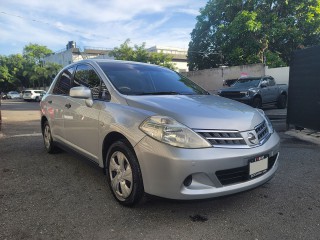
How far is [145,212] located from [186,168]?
818 millimetres

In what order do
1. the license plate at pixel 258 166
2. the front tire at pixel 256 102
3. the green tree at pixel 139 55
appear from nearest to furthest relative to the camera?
the license plate at pixel 258 166 → the front tire at pixel 256 102 → the green tree at pixel 139 55

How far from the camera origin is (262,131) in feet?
10.8

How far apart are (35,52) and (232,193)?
6261cm

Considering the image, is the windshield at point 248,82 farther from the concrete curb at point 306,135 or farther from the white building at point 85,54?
the white building at point 85,54

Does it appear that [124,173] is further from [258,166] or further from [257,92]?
[257,92]

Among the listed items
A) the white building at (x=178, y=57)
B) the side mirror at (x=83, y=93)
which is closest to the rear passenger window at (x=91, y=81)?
the side mirror at (x=83, y=93)

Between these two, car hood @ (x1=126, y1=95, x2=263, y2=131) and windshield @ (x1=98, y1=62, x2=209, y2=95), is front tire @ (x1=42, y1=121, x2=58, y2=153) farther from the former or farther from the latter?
car hood @ (x1=126, y1=95, x2=263, y2=131)

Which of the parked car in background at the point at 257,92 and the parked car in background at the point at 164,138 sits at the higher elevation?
the parked car in background at the point at 164,138

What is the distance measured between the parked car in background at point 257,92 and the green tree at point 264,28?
28.4 ft

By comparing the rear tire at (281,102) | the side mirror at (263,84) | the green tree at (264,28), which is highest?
the green tree at (264,28)

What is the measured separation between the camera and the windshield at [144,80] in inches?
148

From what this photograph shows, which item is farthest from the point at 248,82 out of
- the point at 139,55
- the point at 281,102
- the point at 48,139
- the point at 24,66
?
the point at 24,66

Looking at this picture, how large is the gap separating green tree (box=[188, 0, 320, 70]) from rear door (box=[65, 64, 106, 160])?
19.5m

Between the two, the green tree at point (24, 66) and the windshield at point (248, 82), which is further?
the green tree at point (24, 66)
